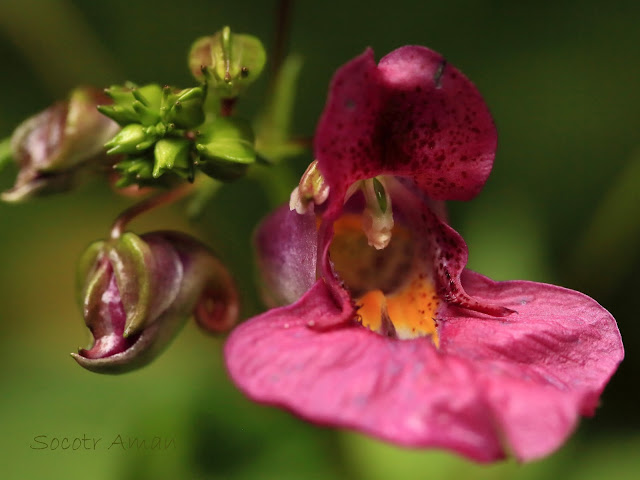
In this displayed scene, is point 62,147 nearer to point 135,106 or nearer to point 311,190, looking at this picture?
point 135,106

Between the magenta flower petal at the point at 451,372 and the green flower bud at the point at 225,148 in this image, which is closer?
the magenta flower petal at the point at 451,372

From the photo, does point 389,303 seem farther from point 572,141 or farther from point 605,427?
point 572,141

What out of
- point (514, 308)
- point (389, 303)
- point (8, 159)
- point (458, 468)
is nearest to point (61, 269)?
point (8, 159)

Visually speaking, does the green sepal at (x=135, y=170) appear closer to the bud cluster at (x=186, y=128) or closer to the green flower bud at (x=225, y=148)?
the bud cluster at (x=186, y=128)

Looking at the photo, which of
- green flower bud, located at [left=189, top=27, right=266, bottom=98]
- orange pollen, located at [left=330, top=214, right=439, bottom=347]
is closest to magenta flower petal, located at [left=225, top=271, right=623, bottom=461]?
orange pollen, located at [left=330, top=214, right=439, bottom=347]

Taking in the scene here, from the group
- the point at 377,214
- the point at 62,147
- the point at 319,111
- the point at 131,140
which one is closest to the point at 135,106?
the point at 131,140

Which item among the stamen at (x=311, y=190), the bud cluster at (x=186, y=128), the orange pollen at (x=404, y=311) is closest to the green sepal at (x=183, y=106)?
the bud cluster at (x=186, y=128)

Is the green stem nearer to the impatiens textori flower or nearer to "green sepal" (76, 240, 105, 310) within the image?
"green sepal" (76, 240, 105, 310)
